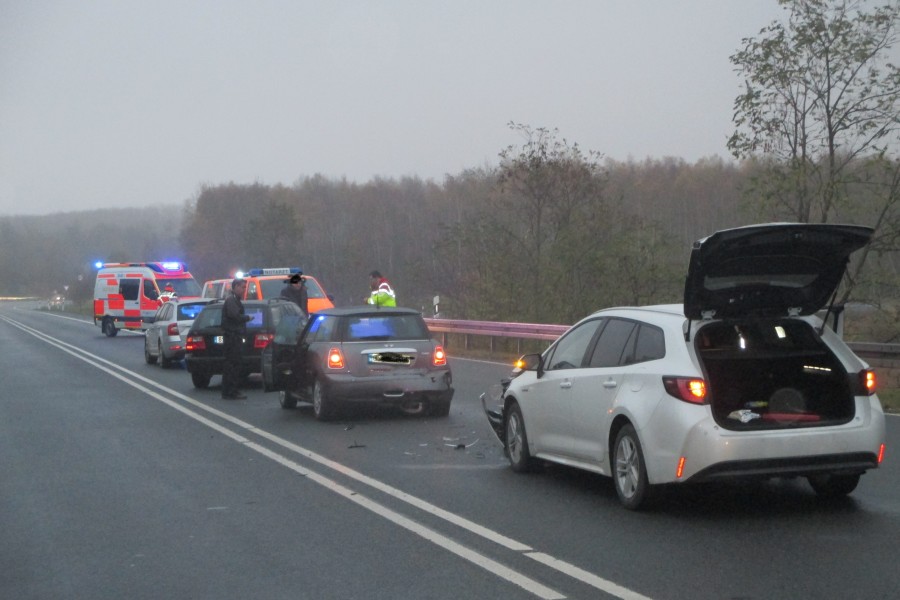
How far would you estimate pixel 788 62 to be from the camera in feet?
80.6

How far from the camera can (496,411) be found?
1105 cm


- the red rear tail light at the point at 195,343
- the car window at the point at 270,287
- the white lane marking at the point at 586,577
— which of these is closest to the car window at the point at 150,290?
the car window at the point at 270,287

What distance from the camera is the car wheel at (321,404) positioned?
47.3 feet

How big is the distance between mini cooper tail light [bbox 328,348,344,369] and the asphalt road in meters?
1.11

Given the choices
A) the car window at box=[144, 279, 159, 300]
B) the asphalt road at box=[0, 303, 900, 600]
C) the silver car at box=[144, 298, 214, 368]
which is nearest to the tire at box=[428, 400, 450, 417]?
the asphalt road at box=[0, 303, 900, 600]

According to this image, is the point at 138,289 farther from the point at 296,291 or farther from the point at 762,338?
the point at 762,338

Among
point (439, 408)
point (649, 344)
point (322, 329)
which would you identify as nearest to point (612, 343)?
point (649, 344)

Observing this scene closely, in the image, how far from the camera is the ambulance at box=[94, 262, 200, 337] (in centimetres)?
4200

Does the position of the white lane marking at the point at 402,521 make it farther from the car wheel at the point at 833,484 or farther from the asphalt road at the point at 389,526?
the car wheel at the point at 833,484

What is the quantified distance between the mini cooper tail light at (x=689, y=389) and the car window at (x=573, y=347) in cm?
147

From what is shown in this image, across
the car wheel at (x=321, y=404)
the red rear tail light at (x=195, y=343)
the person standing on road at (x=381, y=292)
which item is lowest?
the car wheel at (x=321, y=404)

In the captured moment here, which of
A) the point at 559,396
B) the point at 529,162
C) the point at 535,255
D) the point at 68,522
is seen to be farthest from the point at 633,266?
the point at 68,522

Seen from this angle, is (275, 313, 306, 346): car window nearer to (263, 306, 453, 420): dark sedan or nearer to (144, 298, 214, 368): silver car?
(263, 306, 453, 420): dark sedan

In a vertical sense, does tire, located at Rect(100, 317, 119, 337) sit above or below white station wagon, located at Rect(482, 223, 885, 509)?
below
